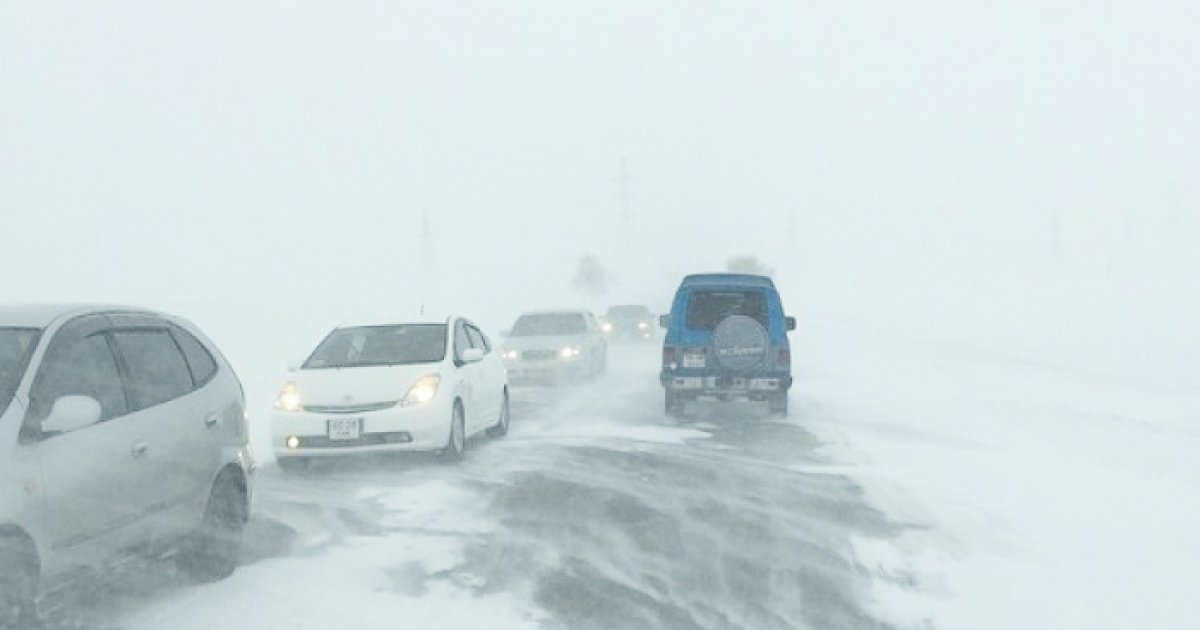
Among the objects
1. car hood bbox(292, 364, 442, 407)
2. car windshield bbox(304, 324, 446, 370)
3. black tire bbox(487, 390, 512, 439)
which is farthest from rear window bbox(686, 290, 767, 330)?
car hood bbox(292, 364, 442, 407)

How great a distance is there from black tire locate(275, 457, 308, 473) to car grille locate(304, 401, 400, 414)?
62 cm

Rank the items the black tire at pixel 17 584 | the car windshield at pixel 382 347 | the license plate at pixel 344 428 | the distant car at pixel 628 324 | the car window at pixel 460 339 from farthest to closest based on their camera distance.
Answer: the distant car at pixel 628 324 < the car window at pixel 460 339 < the car windshield at pixel 382 347 < the license plate at pixel 344 428 < the black tire at pixel 17 584

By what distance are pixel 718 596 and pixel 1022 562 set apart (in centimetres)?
226

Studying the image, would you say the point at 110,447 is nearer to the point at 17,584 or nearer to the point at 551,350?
the point at 17,584

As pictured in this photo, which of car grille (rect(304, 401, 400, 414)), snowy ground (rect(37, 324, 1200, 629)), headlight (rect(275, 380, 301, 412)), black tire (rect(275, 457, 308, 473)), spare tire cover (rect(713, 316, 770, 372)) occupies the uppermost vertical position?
spare tire cover (rect(713, 316, 770, 372))

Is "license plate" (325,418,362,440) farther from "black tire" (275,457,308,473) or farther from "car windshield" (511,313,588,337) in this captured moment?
"car windshield" (511,313,588,337)

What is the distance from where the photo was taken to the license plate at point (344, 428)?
11.4 meters

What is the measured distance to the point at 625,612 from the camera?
6.17 meters

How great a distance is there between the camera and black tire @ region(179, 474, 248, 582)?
6.71 meters

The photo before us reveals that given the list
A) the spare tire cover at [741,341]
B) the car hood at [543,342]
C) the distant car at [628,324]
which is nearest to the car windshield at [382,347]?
the spare tire cover at [741,341]

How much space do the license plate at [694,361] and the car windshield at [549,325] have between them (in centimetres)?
861

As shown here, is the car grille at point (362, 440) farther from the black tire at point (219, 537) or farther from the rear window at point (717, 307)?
the rear window at point (717, 307)

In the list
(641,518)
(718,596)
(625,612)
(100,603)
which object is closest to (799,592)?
(718,596)

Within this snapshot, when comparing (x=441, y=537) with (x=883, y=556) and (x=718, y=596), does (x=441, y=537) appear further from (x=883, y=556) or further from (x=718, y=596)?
(x=883, y=556)
